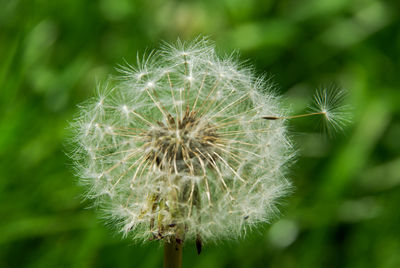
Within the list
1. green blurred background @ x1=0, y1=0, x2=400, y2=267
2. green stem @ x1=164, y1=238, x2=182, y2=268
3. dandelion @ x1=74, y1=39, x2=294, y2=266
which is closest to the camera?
green stem @ x1=164, y1=238, x2=182, y2=268

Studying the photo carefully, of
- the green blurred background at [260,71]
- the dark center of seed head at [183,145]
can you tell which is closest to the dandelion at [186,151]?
the dark center of seed head at [183,145]

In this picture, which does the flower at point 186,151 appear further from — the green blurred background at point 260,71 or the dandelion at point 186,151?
the green blurred background at point 260,71

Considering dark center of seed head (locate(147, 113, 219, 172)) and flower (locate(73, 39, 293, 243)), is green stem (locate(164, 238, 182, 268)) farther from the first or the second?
dark center of seed head (locate(147, 113, 219, 172))

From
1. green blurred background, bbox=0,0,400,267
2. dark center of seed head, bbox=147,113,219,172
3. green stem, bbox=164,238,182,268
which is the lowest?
green stem, bbox=164,238,182,268

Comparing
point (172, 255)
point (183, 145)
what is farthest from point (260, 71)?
point (172, 255)

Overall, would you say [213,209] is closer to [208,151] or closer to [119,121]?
[208,151]

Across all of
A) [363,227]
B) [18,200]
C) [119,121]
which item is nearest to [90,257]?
[18,200]

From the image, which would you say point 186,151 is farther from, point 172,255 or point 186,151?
point 172,255

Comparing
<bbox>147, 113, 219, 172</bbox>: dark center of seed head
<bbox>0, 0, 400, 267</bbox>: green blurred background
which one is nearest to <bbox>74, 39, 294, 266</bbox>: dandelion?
<bbox>147, 113, 219, 172</bbox>: dark center of seed head
